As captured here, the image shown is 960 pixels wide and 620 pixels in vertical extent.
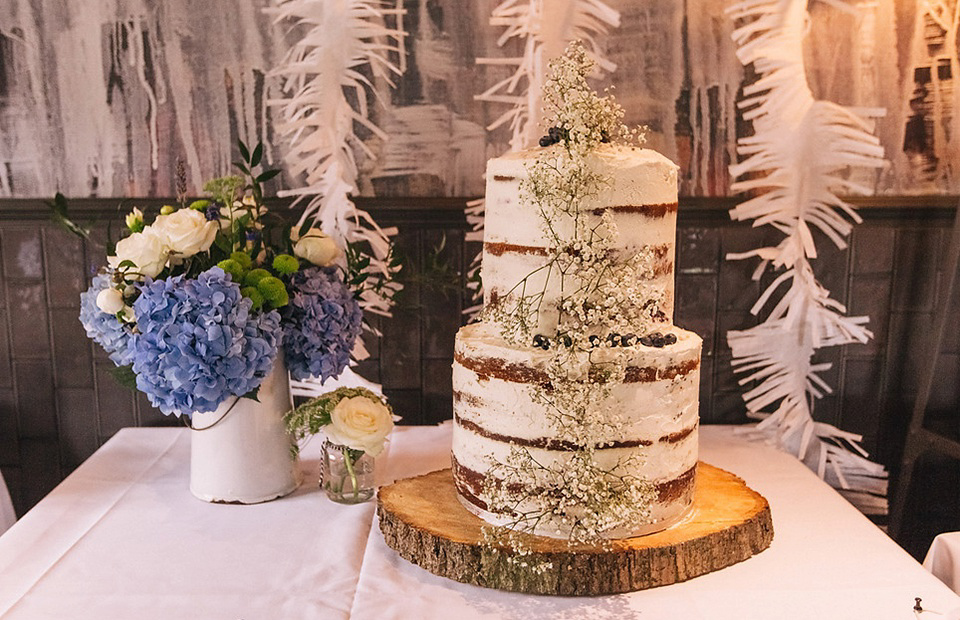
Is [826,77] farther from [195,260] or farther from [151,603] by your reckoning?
[151,603]

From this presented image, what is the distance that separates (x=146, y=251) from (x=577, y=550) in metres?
0.87

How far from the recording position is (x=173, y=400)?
1448 mm

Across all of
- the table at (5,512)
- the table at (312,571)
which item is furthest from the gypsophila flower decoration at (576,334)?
the table at (5,512)

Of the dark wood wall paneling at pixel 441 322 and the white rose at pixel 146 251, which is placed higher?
the white rose at pixel 146 251

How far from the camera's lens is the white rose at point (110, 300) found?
1453 millimetres

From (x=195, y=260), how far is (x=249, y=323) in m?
0.16

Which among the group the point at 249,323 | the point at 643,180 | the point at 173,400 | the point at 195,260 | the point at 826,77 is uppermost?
the point at 826,77

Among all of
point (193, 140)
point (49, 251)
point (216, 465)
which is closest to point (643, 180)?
point (216, 465)

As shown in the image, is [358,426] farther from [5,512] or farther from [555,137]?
[5,512]

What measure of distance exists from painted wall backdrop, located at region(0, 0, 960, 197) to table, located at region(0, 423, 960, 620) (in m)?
0.80

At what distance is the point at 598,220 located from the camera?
1302 millimetres

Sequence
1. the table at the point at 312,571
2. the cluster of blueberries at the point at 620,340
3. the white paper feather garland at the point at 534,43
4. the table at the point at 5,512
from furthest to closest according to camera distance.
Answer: the white paper feather garland at the point at 534,43 → the table at the point at 5,512 → the cluster of blueberries at the point at 620,340 → the table at the point at 312,571

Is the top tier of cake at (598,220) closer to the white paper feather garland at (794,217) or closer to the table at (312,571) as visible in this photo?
the table at (312,571)

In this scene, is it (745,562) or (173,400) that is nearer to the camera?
(745,562)
